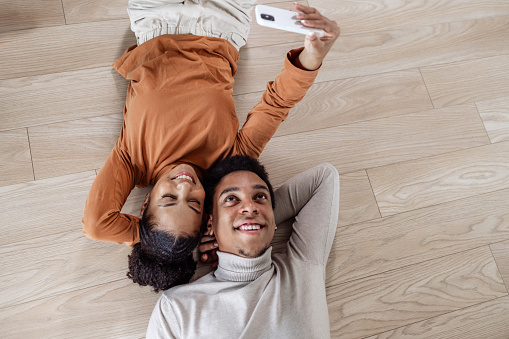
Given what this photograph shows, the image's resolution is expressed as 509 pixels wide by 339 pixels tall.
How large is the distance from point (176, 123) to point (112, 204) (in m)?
0.27

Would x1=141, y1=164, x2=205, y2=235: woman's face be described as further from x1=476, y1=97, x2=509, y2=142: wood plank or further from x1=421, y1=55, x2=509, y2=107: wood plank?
x1=476, y1=97, x2=509, y2=142: wood plank

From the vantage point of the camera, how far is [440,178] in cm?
134

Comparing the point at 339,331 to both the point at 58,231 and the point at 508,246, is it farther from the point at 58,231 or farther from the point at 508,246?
the point at 58,231

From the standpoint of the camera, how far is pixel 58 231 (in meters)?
1.18

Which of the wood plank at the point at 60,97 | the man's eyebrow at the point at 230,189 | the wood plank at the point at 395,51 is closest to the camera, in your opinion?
the man's eyebrow at the point at 230,189

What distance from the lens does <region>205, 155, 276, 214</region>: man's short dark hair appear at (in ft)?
3.56

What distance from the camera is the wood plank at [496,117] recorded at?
1403 mm

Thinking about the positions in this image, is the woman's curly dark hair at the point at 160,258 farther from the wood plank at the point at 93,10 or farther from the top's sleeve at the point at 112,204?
the wood plank at the point at 93,10

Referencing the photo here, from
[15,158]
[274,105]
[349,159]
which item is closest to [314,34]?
[274,105]

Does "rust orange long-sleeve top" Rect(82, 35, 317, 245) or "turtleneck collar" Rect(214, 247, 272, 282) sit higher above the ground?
"rust orange long-sleeve top" Rect(82, 35, 317, 245)

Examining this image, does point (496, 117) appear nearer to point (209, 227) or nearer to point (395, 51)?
point (395, 51)

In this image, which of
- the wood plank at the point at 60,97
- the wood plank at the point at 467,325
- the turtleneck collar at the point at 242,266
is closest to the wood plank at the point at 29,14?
the wood plank at the point at 60,97

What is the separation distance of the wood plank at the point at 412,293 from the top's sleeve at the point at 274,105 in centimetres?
51

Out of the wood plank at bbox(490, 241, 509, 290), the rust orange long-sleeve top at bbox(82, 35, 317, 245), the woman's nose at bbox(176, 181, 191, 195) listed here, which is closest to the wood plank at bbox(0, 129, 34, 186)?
the rust orange long-sleeve top at bbox(82, 35, 317, 245)
